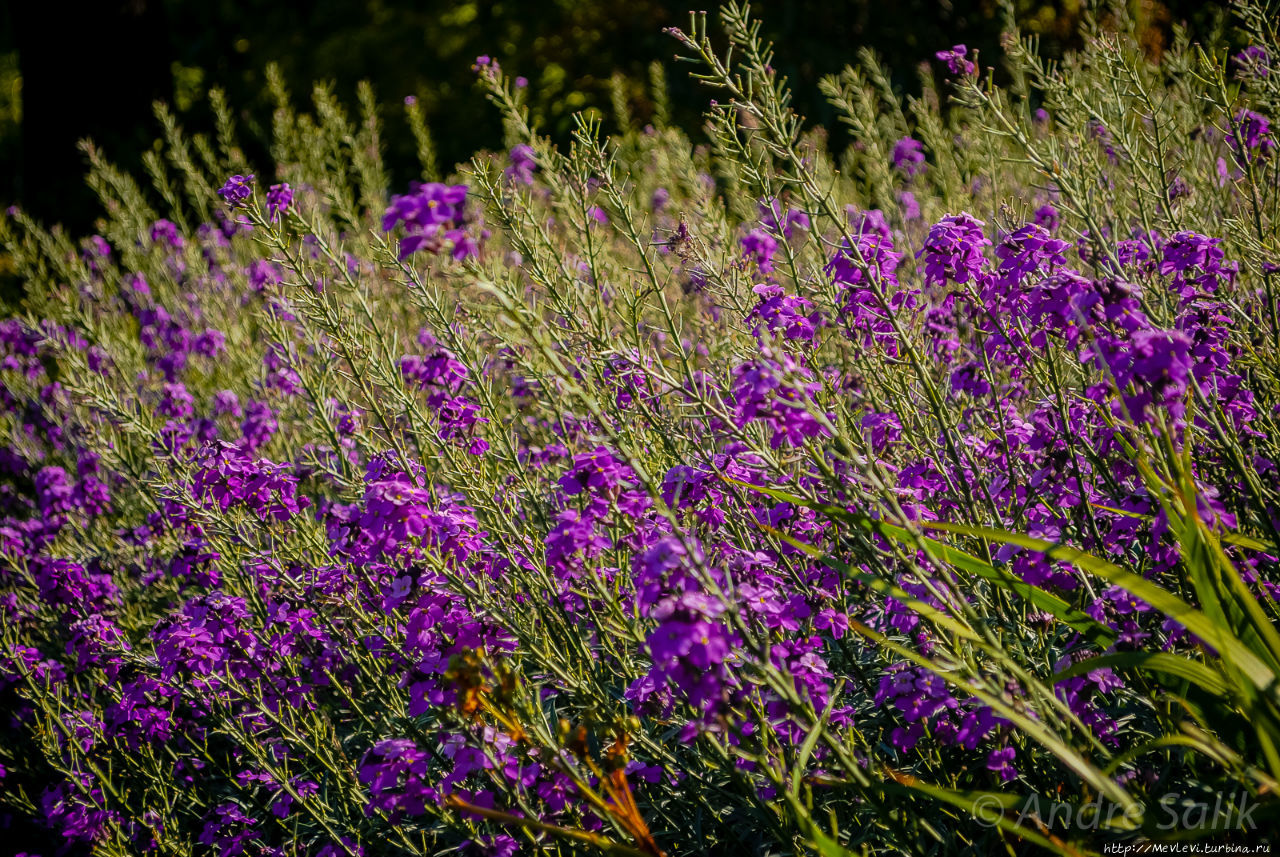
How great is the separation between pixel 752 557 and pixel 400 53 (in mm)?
17244

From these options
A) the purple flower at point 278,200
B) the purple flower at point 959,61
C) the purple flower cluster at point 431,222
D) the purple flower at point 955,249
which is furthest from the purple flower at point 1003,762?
the purple flower at point 278,200

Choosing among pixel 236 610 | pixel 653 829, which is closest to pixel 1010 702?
pixel 653 829

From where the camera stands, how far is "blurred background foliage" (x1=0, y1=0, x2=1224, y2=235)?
12414 mm

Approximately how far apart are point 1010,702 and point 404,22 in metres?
18.3

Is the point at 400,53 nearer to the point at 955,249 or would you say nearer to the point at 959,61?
the point at 959,61

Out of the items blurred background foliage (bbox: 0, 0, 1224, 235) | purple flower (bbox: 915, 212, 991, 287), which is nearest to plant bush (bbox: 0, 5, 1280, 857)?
purple flower (bbox: 915, 212, 991, 287)

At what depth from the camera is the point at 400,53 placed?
1664 cm

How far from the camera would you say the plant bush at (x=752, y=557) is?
188 cm

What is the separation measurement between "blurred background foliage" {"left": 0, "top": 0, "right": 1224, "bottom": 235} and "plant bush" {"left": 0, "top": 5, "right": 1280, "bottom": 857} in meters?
8.19

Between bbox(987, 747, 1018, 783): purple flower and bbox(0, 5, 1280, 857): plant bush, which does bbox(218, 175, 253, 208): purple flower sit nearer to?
bbox(0, 5, 1280, 857): plant bush

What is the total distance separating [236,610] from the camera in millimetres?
3125

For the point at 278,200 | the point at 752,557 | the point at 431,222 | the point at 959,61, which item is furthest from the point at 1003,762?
the point at 278,200

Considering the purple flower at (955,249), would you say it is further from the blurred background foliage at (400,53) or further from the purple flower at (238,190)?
the blurred background foliage at (400,53)

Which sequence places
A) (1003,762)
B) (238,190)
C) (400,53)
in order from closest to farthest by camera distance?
(1003,762), (238,190), (400,53)
